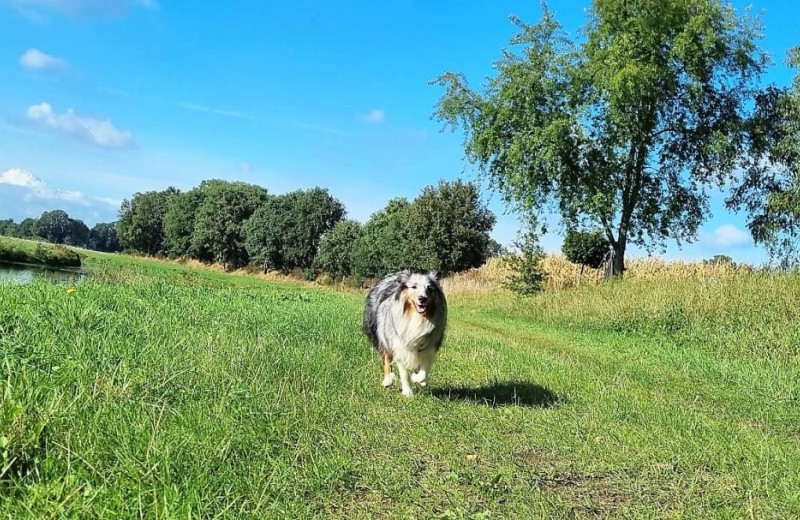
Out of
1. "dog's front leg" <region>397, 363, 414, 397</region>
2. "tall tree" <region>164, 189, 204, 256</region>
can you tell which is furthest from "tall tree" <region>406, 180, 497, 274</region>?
"tall tree" <region>164, 189, 204, 256</region>

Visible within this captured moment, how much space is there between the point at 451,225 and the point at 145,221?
57356 mm

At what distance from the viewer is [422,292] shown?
702 cm

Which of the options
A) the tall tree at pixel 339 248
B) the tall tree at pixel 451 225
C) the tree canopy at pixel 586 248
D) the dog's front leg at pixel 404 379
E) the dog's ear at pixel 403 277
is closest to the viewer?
the dog's front leg at pixel 404 379

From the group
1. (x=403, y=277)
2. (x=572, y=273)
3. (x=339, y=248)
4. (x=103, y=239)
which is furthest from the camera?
(x=103, y=239)

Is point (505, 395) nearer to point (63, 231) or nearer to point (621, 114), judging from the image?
point (621, 114)

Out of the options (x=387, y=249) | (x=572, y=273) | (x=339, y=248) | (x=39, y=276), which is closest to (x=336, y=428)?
(x=39, y=276)

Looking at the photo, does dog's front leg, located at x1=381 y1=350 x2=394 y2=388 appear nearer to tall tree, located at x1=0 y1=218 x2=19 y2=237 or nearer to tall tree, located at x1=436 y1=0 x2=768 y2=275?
tall tree, located at x1=436 y1=0 x2=768 y2=275

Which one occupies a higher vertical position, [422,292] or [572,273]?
[572,273]

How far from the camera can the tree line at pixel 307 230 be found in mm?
38875

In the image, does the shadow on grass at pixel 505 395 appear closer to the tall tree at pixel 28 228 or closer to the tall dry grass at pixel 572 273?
the tall dry grass at pixel 572 273

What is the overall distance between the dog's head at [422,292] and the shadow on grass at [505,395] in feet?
3.33

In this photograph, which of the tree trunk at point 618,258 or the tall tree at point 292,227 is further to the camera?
the tall tree at point 292,227

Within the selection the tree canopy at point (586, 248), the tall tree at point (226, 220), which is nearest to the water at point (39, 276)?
the tree canopy at point (586, 248)

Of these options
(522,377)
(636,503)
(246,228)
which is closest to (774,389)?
(522,377)
